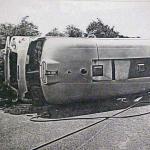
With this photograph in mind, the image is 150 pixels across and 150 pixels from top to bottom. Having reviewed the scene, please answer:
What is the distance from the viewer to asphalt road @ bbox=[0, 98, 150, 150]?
1.53 metres

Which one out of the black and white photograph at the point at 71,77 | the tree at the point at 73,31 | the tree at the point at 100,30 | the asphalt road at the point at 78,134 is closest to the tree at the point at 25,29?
the black and white photograph at the point at 71,77

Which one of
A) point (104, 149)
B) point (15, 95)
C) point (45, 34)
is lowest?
point (104, 149)

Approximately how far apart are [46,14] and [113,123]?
684mm

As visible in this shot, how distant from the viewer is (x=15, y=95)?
1.56 meters

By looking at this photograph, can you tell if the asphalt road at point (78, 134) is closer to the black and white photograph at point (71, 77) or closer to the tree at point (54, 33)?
the black and white photograph at point (71, 77)

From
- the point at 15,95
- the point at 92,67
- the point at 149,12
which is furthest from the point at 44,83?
the point at 149,12

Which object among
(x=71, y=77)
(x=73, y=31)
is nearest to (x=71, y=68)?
(x=71, y=77)

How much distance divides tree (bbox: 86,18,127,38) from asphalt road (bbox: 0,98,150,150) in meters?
0.42

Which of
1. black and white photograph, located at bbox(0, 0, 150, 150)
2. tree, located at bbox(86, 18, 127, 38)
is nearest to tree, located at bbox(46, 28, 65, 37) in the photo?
black and white photograph, located at bbox(0, 0, 150, 150)

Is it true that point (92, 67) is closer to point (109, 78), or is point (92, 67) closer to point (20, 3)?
point (109, 78)

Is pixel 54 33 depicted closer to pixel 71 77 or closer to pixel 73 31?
pixel 73 31

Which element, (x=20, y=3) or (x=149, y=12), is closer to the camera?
(x=20, y=3)

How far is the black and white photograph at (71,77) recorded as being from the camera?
155 cm

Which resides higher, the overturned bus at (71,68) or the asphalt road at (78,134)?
the overturned bus at (71,68)
